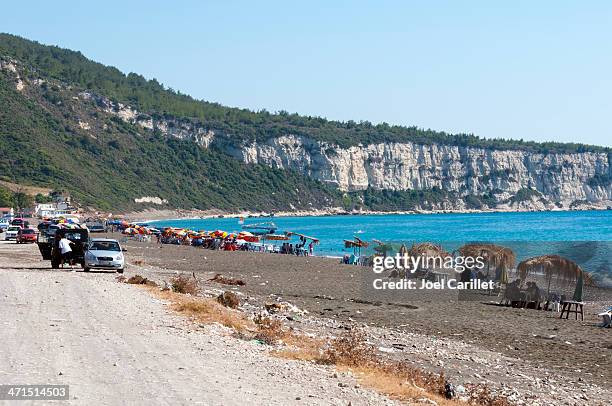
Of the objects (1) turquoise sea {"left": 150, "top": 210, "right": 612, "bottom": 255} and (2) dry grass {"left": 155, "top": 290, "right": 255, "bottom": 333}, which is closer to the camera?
(2) dry grass {"left": 155, "top": 290, "right": 255, "bottom": 333}

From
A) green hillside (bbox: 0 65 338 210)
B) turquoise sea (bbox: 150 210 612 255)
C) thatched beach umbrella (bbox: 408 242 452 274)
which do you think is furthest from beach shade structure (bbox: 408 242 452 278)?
green hillside (bbox: 0 65 338 210)

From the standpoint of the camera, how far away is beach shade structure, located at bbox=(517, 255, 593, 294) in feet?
91.2

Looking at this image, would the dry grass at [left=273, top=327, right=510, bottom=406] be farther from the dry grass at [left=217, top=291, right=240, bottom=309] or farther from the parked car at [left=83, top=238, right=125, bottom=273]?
the parked car at [left=83, top=238, right=125, bottom=273]

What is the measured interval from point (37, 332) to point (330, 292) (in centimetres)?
1734

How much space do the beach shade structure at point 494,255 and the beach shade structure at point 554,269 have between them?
0.69 meters

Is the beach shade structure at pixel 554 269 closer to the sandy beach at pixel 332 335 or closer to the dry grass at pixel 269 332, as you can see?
the sandy beach at pixel 332 335

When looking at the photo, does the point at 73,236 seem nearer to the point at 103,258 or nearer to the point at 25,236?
the point at 103,258

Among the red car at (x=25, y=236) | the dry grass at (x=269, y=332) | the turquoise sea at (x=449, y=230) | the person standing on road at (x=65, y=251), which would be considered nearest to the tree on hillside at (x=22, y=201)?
the turquoise sea at (x=449, y=230)

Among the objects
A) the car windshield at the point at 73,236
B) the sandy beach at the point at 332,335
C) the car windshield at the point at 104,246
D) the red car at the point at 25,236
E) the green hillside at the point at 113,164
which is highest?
the green hillside at the point at 113,164

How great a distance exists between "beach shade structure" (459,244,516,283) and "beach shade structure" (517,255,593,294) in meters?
0.69

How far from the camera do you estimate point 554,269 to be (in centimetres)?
2817

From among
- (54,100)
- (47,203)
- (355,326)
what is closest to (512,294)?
(355,326)

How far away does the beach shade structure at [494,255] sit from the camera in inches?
1164

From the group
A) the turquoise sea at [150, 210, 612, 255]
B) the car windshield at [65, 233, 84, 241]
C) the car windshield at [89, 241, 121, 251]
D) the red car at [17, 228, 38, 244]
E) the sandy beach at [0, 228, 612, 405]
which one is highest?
the car windshield at [65, 233, 84, 241]
